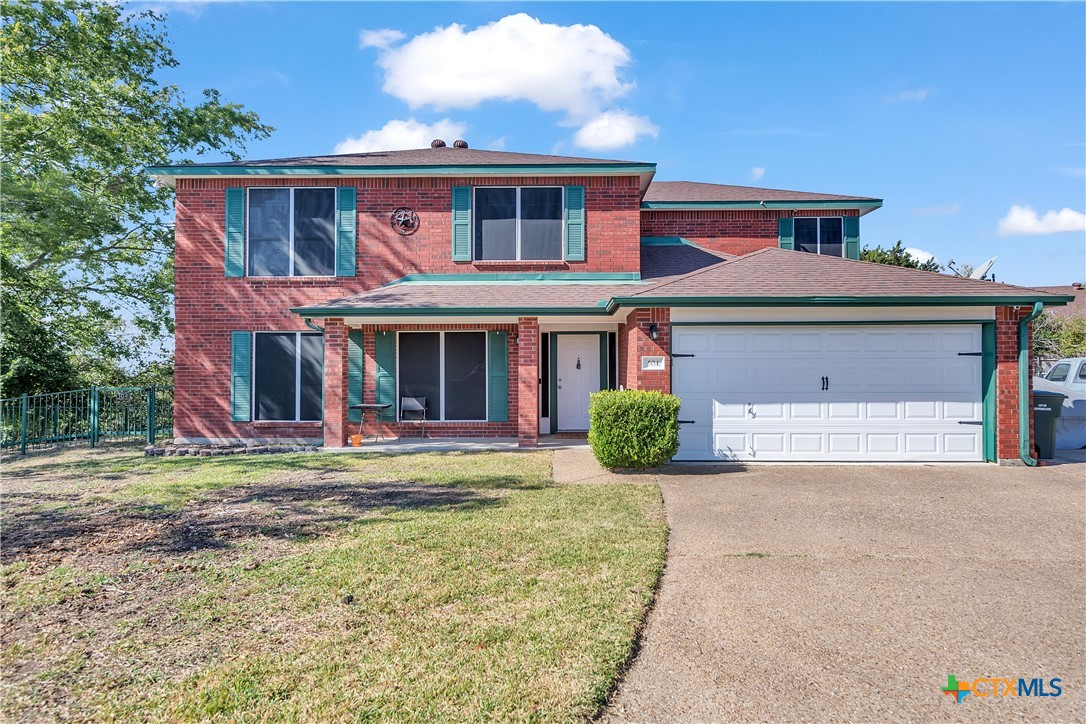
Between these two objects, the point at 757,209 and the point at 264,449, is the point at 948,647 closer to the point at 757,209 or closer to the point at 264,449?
the point at 264,449

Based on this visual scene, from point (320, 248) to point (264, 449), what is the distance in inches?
176

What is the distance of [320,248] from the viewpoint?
1322cm

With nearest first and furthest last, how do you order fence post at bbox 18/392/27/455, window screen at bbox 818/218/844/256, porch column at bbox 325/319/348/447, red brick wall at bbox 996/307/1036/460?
red brick wall at bbox 996/307/1036/460
porch column at bbox 325/319/348/447
fence post at bbox 18/392/27/455
window screen at bbox 818/218/844/256

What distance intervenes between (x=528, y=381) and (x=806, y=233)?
9247 mm

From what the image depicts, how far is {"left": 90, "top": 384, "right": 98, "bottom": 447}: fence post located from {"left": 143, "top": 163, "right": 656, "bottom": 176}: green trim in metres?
5.09

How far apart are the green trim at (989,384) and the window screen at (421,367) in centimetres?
1000

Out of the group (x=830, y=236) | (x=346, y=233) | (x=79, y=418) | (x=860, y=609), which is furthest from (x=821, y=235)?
(x=79, y=418)

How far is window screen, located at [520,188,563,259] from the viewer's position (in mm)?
13125

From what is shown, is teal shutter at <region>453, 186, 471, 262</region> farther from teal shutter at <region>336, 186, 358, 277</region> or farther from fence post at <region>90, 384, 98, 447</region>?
fence post at <region>90, 384, 98, 447</region>

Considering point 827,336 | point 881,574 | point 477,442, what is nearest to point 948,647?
point 881,574

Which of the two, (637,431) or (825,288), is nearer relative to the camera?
(637,431)

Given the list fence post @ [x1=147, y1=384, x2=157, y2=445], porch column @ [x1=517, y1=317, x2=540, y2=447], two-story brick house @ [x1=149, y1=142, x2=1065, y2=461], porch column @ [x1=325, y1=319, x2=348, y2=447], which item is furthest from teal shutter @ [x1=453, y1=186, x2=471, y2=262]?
fence post @ [x1=147, y1=384, x2=157, y2=445]

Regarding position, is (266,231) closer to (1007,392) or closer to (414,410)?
(414,410)

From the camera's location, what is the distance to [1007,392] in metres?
9.64
